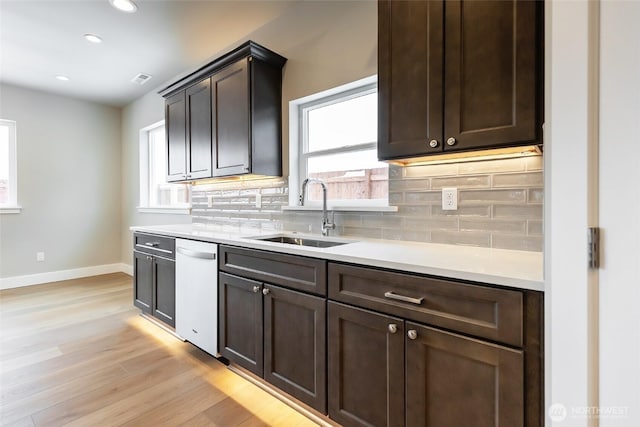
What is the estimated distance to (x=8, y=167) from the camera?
13.7 feet

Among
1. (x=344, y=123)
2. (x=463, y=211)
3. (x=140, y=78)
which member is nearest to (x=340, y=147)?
(x=344, y=123)

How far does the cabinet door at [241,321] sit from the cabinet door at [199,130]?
1216 mm

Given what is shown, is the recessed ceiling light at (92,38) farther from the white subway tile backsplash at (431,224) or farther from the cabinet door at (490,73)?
the white subway tile backsplash at (431,224)

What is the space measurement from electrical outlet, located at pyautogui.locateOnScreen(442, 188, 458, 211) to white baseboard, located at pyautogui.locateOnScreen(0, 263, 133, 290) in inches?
193

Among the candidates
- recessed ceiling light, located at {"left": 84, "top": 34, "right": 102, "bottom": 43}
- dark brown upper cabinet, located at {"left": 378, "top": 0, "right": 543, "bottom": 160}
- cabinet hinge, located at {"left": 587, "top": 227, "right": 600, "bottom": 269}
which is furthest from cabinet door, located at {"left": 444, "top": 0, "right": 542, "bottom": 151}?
recessed ceiling light, located at {"left": 84, "top": 34, "right": 102, "bottom": 43}

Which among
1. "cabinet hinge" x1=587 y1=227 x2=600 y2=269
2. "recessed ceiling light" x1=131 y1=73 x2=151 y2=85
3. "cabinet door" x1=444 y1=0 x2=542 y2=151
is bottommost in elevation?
"cabinet hinge" x1=587 y1=227 x2=600 y2=269

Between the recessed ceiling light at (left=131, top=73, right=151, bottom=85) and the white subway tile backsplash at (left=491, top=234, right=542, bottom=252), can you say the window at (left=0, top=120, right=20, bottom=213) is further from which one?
the white subway tile backsplash at (left=491, top=234, right=542, bottom=252)

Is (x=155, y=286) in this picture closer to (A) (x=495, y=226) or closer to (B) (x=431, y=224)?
(B) (x=431, y=224)

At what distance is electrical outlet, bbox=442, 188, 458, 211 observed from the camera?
1667 millimetres

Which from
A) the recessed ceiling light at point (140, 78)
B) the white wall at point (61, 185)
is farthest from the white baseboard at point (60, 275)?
the recessed ceiling light at point (140, 78)

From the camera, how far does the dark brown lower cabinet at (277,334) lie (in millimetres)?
1523

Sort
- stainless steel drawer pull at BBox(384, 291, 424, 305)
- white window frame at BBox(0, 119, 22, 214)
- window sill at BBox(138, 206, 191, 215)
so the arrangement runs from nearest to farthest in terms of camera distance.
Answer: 1. stainless steel drawer pull at BBox(384, 291, 424, 305)
2. window sill at BBox(138, 206, 191, 215)
3. white window frame at BBox(0, 119, 22, 214)

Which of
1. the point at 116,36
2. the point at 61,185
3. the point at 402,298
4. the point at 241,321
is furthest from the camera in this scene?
the point at 61,185

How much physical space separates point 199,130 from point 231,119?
0.52m
